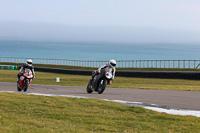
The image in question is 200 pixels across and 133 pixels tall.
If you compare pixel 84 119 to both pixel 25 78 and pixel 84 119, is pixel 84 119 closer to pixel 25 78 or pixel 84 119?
pixel 84 119

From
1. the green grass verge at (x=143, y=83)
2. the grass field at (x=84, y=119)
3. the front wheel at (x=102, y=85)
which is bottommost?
the green grass verge at (x=143, y=83)

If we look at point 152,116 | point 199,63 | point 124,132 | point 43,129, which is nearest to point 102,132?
point 124,132

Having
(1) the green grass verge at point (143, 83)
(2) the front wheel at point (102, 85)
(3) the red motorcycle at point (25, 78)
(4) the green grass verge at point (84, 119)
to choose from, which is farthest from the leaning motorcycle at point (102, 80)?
(1) the green grass verge at point (143, 83)

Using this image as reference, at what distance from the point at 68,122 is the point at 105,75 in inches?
263

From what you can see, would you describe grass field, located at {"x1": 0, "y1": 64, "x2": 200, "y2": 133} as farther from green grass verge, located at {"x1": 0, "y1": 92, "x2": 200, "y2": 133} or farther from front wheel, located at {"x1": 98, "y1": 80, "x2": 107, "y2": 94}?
front wheel, located at {"x1": 98, "y1": 80, "x2": 107, "y2": 94}

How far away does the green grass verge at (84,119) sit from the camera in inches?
373

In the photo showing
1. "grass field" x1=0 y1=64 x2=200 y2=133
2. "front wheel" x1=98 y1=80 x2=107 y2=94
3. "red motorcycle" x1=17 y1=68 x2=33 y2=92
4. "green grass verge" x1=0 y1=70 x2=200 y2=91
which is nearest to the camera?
"grass field" x1=0 y1=64 x2=200 y2=133

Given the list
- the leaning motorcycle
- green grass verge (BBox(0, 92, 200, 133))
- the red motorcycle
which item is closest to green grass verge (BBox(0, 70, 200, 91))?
the leaning motorcycle

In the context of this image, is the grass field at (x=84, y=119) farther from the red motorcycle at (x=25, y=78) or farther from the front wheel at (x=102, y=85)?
the red motorcycle at (x=25, y=78)

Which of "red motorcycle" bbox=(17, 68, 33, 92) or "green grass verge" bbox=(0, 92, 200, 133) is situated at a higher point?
"red motorcycle" bbox=(17, 68, 33, 92)

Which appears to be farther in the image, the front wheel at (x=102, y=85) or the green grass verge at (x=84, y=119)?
the front wheel at (x=102, y=85)

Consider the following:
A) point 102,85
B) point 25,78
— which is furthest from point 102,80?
point 25,78

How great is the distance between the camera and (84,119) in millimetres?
10875

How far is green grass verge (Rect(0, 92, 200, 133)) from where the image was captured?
373 inches
